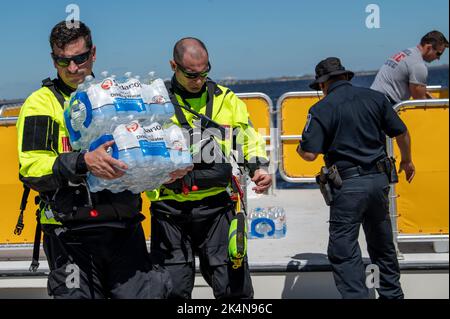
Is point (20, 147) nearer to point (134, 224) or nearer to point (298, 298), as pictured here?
point (134, 224)

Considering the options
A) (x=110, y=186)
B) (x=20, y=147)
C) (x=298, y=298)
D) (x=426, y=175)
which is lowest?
(x=298, y=298)

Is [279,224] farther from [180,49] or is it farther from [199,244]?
[180,49]

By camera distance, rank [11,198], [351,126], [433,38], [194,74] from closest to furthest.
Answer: [194,74]
[351,126]
[11,198]
[433,38]

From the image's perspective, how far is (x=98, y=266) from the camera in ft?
12.0

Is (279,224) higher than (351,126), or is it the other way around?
(351,126)

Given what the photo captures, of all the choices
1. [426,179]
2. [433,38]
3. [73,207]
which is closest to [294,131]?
[433,38]

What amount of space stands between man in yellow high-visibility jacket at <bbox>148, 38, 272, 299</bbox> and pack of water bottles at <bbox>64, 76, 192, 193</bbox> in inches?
28.8

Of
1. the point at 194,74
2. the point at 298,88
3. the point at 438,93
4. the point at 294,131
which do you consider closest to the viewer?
the point at 194,74

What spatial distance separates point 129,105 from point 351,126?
6.59 feet

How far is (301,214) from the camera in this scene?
787 centimetres

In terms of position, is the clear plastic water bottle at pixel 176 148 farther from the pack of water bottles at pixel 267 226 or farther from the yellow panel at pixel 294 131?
the yellow panel at pixel 294 131
